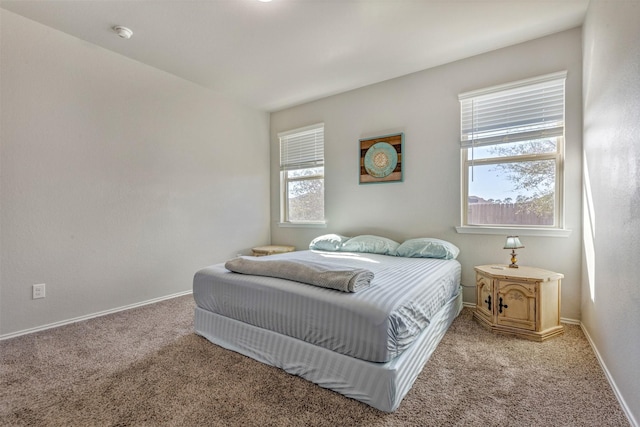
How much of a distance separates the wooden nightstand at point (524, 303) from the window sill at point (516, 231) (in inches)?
16.0

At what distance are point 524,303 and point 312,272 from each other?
1.74 meters

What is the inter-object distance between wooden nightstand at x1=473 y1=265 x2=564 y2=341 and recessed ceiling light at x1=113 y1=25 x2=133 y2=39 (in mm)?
3778

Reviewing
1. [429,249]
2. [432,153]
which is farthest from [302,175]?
[429,249]

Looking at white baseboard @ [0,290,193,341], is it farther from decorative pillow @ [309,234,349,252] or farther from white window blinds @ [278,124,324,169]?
white window blinds @ [278,124,324,169]

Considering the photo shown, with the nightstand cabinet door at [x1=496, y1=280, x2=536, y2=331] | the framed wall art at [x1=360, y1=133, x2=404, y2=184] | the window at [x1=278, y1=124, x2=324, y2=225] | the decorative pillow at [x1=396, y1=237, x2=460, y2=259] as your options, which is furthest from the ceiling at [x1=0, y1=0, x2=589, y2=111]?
the nightstand cabinet door at [x1=496, y1=280, x2=536, y2=331]

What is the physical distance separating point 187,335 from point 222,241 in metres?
1.77

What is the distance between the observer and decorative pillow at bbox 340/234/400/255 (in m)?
3.15

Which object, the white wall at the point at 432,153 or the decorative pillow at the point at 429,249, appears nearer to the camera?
the white wall at the point at 432,153

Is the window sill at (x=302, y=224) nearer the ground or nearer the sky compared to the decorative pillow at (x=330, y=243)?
nearer the sky

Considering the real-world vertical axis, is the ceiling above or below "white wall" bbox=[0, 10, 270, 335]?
above

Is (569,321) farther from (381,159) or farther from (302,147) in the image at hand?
(302,147)

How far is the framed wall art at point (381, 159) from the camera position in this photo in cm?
342

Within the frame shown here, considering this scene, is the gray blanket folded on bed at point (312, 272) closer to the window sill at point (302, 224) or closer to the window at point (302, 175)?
the window sill at point (302, 224)

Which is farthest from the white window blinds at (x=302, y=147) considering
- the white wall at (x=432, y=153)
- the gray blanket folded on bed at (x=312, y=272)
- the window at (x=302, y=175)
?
the gray blanket folded on bed at (x=312, y=272)
